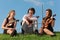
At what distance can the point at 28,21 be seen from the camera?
793 cm

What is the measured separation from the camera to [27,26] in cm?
789

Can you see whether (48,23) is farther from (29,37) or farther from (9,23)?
(9,23)

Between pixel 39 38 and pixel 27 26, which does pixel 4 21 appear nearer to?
pixel 27 26

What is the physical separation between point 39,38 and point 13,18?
1.06m

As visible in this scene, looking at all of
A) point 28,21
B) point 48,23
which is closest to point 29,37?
point 28,21

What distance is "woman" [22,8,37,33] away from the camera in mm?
7898

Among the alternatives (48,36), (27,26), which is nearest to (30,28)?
(27,26)

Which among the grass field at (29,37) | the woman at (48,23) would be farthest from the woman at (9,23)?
the woman at (48,23)

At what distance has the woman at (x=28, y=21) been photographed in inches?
311

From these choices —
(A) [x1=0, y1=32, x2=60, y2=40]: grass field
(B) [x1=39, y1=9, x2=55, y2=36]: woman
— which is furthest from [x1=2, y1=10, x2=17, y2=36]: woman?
(B) [x1=39, y1=9, x2=55, y2=36]: woman

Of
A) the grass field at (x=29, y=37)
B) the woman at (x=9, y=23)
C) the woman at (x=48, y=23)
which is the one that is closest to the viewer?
the grass field at (x=29, y=37)

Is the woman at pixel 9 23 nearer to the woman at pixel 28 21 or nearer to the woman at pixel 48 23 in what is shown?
the woman at pixel 28 21

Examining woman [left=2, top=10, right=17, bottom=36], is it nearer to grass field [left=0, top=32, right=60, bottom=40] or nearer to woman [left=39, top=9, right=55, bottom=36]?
grass field [left=0, top=32, right=60, bottom=40]

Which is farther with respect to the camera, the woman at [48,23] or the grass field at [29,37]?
the woman at [48,23]
